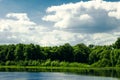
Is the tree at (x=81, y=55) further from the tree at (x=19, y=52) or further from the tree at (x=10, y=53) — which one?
the tree at (x=10, y=53)

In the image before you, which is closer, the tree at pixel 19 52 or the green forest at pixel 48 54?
the green forest at pixel 48 54

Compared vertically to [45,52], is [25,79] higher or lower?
lower

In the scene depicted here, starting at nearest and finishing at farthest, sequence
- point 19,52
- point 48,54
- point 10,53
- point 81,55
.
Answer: point 81,55, point 19,52, point 48,54, point 10,53

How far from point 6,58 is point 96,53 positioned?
3281cm

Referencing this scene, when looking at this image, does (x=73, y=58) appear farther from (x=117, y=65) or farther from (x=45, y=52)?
(x=117, y=65)

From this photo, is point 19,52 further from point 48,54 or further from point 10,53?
point 48,54

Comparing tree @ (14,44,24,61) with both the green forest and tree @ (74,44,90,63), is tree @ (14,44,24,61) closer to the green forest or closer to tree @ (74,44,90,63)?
the green forest

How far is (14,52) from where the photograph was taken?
139 metres

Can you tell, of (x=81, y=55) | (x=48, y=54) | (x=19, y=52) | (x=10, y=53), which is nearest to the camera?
(x=81, y=55)

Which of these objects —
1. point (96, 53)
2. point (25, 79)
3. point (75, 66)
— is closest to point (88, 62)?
point (96, 53)

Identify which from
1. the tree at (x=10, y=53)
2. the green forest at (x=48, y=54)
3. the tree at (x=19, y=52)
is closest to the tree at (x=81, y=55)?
the green forest at (x=48, y=54)

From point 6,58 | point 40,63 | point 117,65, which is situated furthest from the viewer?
point 6,58

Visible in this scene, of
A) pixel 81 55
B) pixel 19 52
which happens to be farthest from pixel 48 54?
pixel 81 55

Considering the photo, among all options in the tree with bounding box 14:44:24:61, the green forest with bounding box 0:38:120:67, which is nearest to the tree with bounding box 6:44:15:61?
the green forest with bounding box 0:38:120:67
